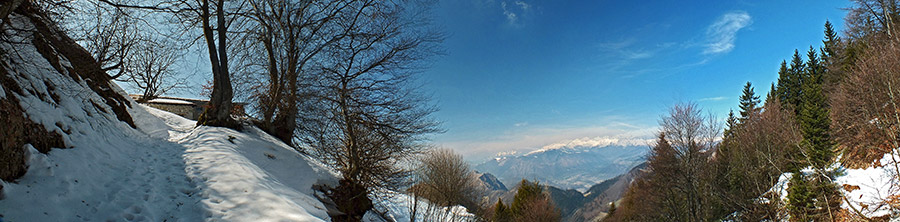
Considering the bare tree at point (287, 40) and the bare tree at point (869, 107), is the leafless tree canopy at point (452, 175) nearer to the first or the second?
the bare tree at point (287, 40)

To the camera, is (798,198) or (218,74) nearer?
(218,74)

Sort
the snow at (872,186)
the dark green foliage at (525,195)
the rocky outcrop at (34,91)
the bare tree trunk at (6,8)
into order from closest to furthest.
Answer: the rocky outcrop at (34,91) → the bare tree trunk at (6,8) → the snow at (872,186) → the dark green foliage at (525,195)

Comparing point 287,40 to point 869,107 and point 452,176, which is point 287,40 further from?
point 869,107

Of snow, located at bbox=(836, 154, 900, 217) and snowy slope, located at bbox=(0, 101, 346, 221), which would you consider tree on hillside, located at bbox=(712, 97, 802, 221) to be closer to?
snow, located at bbox=(836, 154, 900, 217)

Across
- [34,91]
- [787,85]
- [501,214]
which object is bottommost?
[501,214]

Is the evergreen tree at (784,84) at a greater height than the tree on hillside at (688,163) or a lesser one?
greater

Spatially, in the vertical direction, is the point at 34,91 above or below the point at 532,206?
above

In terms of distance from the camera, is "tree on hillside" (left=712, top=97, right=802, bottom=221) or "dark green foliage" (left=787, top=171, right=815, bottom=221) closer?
"dark green foliage" (left=787, top=171, right=815, bottom=221)

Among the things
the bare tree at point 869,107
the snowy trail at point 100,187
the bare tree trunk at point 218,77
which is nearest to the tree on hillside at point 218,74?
the bare tree trunk at point 218,77

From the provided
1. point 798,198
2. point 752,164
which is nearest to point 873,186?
point 798,198

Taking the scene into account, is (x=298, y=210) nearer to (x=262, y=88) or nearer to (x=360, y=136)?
(x=360, y=136)

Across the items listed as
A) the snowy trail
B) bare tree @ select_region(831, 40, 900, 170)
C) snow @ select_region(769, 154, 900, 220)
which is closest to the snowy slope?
the snowy trail

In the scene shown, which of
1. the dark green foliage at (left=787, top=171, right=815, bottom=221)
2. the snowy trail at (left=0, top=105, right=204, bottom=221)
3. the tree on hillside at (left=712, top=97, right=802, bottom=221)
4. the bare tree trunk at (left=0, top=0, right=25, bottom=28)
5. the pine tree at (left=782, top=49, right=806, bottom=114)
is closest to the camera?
the snowy trail at (left=0, top=105, right=204, bottom=221)

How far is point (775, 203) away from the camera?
14.5 meters
